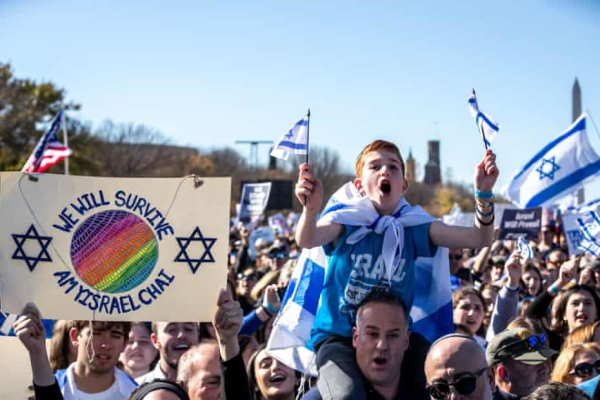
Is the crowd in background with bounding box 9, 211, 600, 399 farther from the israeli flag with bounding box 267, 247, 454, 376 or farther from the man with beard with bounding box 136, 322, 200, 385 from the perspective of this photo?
the israeli flag with bounding box 267, 247, 454, 376

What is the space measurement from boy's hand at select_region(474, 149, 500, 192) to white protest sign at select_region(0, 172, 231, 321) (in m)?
1.21

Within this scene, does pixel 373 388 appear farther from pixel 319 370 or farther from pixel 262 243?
pixel 262 243

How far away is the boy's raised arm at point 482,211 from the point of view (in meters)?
4.19

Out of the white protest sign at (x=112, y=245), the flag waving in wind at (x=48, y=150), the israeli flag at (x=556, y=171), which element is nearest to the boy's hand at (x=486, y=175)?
the white protest sign at (x=112, y=245)

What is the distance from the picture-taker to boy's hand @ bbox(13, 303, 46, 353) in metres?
3.84

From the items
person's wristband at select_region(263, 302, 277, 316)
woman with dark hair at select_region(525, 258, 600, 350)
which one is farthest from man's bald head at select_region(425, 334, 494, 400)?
woman with dark hair at select_region(525, 258, 600, 350)

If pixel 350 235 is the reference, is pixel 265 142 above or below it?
above

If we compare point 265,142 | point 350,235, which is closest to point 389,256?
point 350,235

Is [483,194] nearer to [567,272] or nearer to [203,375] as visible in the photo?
[203,375]

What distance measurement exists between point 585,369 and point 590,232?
404cm

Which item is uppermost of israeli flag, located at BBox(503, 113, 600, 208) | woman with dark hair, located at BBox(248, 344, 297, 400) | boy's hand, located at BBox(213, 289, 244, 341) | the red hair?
israeli flag, located at BBox(503, 113, 600, 208)

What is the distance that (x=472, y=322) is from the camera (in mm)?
7438

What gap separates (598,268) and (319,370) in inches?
308

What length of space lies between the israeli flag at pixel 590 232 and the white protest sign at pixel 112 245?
5.70 m
